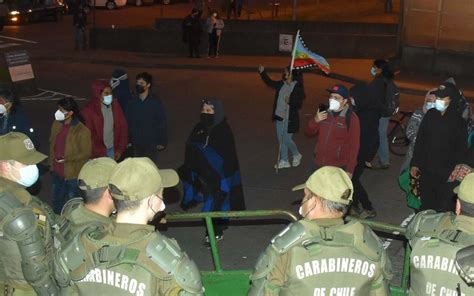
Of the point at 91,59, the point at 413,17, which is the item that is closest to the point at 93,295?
the point at 413,17

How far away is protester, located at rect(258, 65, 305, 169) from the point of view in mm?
13188

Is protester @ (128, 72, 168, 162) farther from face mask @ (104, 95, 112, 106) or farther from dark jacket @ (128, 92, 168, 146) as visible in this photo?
face mask @ (104, 95, 112, 106)

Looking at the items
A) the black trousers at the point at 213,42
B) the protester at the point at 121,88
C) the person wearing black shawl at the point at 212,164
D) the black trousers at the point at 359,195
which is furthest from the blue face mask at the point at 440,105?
the black trousers at the point at 213,42

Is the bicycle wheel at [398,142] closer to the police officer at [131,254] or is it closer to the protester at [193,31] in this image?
the police officer at [131,254]

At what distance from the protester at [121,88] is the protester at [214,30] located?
14165 mm

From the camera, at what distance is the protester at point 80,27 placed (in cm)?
2744

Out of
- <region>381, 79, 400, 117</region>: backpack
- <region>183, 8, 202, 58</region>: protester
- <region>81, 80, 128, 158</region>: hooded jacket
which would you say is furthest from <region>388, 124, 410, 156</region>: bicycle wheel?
<region>183, 8, 202, 58</region>: protester

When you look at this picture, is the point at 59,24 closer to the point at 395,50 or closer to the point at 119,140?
the point at 395,50

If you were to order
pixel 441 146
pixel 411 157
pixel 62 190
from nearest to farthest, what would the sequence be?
1. pixel 441 146
2. pixel 62 190
3. pixel 411 157

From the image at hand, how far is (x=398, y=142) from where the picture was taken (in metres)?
15.2

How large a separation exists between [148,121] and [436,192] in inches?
163

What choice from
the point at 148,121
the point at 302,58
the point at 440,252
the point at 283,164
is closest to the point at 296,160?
the point at 283,164

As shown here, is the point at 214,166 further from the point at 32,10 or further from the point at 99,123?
the point at 32,10

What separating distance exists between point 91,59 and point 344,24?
356 inches
